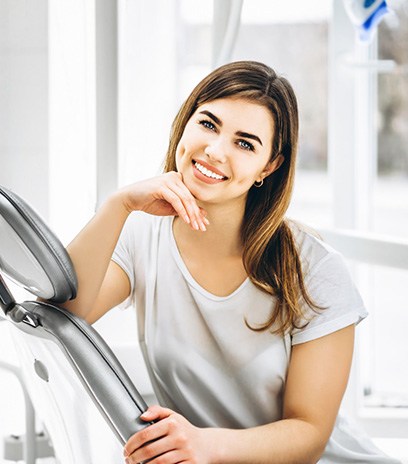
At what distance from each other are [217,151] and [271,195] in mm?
171

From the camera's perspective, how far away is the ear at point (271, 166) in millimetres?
1287

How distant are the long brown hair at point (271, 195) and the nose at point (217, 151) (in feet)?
0.26

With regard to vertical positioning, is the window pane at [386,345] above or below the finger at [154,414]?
below

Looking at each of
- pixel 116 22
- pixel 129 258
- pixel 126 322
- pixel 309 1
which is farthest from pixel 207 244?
pixel 309 1

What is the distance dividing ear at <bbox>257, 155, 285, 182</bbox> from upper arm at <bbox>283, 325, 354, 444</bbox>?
0.26 meters

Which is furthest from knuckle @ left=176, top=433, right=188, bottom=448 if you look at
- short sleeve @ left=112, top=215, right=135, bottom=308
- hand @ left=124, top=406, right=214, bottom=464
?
short sleeve @ left=112, top=215, right=135, bottom=308

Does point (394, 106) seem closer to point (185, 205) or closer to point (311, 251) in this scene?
point (311, 251)

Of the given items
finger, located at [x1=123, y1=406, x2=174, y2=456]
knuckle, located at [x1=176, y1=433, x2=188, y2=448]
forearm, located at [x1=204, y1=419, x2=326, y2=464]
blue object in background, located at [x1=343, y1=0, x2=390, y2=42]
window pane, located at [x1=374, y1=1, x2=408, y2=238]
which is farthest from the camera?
window pane, located at [x1=374, y1=1, x2=408, y2=238]

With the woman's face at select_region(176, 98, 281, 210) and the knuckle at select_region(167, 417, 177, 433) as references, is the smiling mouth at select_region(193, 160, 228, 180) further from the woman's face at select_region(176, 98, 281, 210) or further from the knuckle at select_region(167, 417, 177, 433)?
the knuckle at select_region(167, 417, 177, 433)

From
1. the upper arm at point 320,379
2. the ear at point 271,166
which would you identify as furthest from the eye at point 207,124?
the upper arm at point 320,379

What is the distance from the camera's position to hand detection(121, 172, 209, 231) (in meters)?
1.15

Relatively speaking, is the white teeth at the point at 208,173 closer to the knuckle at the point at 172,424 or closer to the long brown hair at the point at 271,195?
the long brown hair at the point at 271,195

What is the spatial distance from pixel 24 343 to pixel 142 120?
2.26 ft

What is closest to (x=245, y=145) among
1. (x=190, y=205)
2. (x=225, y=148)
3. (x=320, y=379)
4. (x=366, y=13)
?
(x=225, y=148)
